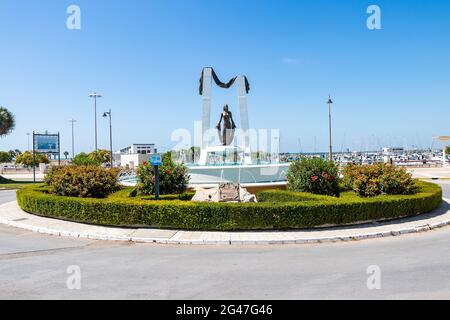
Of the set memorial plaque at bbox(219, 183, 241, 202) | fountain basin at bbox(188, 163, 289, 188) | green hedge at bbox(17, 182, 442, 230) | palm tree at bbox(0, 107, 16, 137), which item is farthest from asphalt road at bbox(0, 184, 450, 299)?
palm tree at bbox(0, 107, 16, 137)

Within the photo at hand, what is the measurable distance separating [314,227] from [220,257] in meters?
4.62

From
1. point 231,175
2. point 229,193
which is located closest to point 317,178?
point 229,193

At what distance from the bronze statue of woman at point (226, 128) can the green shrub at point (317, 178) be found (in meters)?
12.5

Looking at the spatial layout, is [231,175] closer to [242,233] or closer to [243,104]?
[242,233]

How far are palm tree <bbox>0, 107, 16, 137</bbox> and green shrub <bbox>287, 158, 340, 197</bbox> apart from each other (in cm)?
4951

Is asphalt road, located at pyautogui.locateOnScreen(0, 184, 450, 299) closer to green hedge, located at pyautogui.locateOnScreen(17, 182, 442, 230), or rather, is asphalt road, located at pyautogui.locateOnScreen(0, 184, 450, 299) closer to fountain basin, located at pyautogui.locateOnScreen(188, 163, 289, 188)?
green hedge, located at pyautogui.locateOnScreen(17, 182, 442, 230)

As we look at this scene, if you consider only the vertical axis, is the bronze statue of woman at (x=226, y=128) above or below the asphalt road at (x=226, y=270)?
above

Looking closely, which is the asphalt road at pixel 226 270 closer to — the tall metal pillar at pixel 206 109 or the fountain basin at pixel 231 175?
the fountain basin at pixel 231 175

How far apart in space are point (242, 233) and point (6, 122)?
52652 millimetres

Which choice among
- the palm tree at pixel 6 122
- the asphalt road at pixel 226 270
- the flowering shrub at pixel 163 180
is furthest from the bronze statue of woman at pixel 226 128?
the palm tree at pixel 6 122

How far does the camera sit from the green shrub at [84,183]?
1811 centimetres

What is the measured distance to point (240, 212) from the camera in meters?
12.7

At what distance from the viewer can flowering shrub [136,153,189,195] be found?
17.9 m
